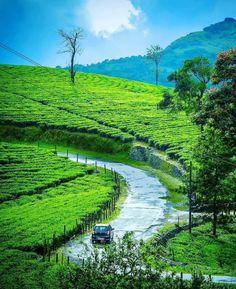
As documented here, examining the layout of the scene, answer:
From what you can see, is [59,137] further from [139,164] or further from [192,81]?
[192,81]

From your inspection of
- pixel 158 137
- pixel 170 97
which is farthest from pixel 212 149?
pixel 170 97

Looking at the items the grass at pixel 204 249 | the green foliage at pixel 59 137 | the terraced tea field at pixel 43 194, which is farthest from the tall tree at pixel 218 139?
the green foliage at pixel 59 137

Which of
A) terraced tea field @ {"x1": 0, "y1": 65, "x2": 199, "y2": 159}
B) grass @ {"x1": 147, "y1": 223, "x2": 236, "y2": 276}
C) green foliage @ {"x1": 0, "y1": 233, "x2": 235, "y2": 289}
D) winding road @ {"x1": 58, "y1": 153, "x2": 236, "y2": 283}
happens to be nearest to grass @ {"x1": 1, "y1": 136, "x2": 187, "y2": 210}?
winding road @ {"x1": 58, "y1": 153, "x2": 236, "y2": 283}

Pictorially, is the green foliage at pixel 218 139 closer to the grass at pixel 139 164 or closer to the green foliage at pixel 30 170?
the grass at pixel 139 164

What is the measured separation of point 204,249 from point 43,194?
26.0 m

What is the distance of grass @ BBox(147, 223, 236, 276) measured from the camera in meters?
41.8

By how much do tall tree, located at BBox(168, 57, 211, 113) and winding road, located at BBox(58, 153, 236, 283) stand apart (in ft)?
61.8

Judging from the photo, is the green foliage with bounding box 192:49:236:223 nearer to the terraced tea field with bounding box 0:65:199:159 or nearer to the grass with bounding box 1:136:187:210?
the grass with bounding box 1:136:187:210

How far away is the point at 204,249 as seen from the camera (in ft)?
150

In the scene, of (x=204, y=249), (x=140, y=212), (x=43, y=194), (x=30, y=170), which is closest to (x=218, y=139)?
A: (x=204, y=249)

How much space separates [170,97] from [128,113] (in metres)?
11.2

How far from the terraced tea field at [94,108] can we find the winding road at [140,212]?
849 centimetres

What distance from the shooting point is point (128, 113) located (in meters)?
118

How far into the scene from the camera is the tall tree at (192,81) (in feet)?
280
